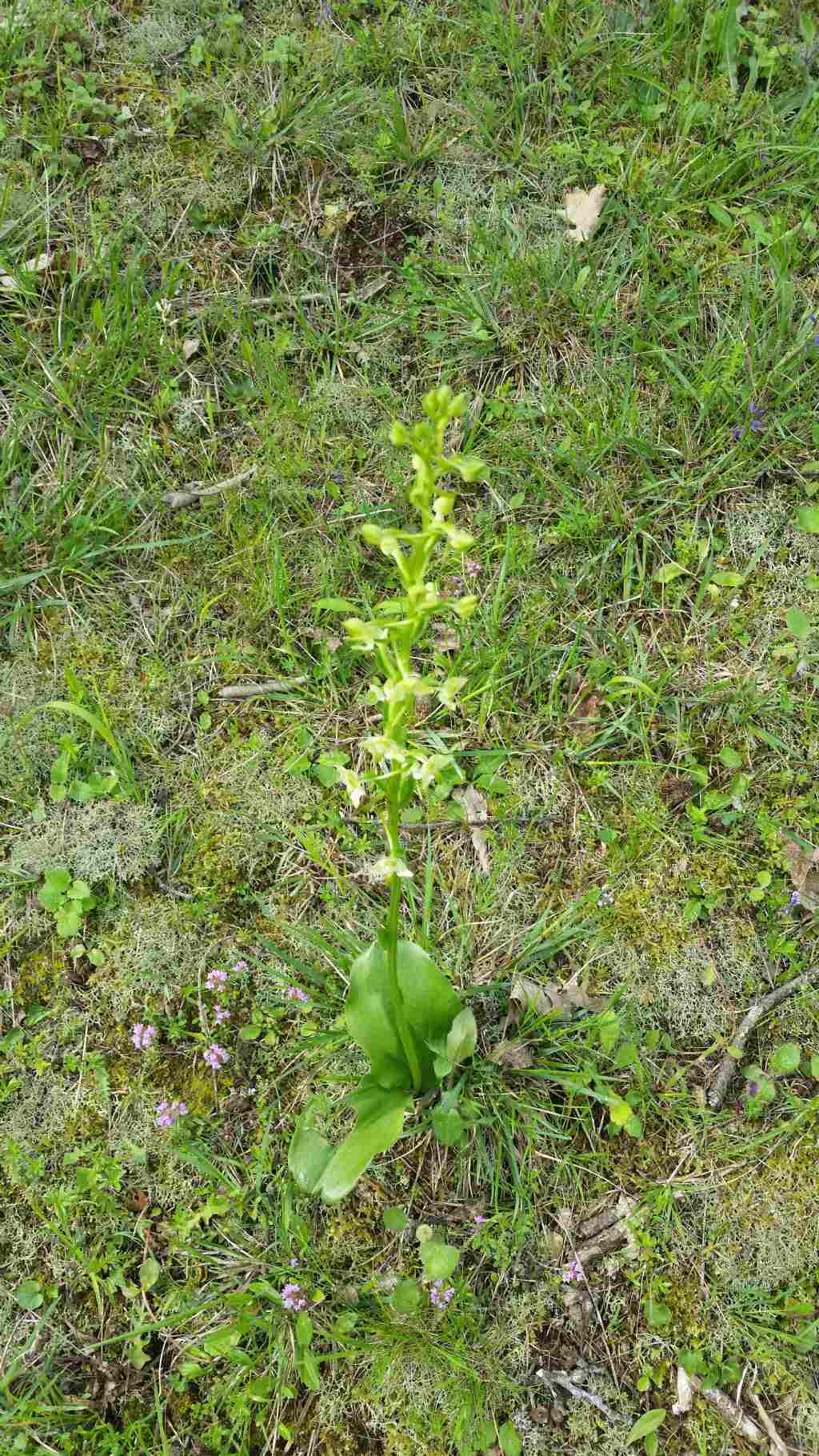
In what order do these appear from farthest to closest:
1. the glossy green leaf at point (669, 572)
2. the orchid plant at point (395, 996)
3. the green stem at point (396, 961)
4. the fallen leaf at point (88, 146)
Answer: the fallen leaf at point (88, 146)
the glossy green leaf at point (669, 572)
the green stem at point (396, 961)
the orchid plant at point (395, 996)

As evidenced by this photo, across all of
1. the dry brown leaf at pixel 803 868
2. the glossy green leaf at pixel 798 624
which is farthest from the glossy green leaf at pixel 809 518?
the dry brown leaf at pixel 803 868

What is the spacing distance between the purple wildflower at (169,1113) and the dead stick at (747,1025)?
4.61 ft

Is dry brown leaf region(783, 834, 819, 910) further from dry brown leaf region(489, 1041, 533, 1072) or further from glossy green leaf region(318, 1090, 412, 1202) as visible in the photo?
glossy green leaf region(318, 1090, 412, 1202)

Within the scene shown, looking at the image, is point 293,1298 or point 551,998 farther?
point 551,998

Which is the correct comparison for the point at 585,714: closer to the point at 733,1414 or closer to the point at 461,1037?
the point at 461,1037

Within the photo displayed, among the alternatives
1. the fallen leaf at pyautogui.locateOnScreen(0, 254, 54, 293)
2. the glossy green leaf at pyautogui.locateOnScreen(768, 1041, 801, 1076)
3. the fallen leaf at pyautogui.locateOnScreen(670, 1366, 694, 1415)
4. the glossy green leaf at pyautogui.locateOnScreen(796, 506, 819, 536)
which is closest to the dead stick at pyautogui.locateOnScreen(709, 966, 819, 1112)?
the glossy green leaf at pyautogui.locateOnScreen(768, 1041, 801, 1076)

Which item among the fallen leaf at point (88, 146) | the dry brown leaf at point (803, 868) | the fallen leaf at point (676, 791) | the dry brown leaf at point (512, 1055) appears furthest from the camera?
the fallen leaf at point (88, 146)

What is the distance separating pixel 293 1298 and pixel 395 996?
0.84 meters

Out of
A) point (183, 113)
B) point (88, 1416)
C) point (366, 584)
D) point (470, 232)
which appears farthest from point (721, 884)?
point (183, 113)

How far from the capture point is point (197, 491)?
11.7 ft

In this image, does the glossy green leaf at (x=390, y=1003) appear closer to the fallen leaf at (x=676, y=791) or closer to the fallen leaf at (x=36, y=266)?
the fallen leaf at (x=676, y=791)

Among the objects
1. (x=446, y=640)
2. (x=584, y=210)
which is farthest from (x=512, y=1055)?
(x=584, y=210)

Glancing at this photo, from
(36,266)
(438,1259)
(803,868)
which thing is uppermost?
(36,266)

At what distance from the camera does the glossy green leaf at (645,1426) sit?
2.47 metres
